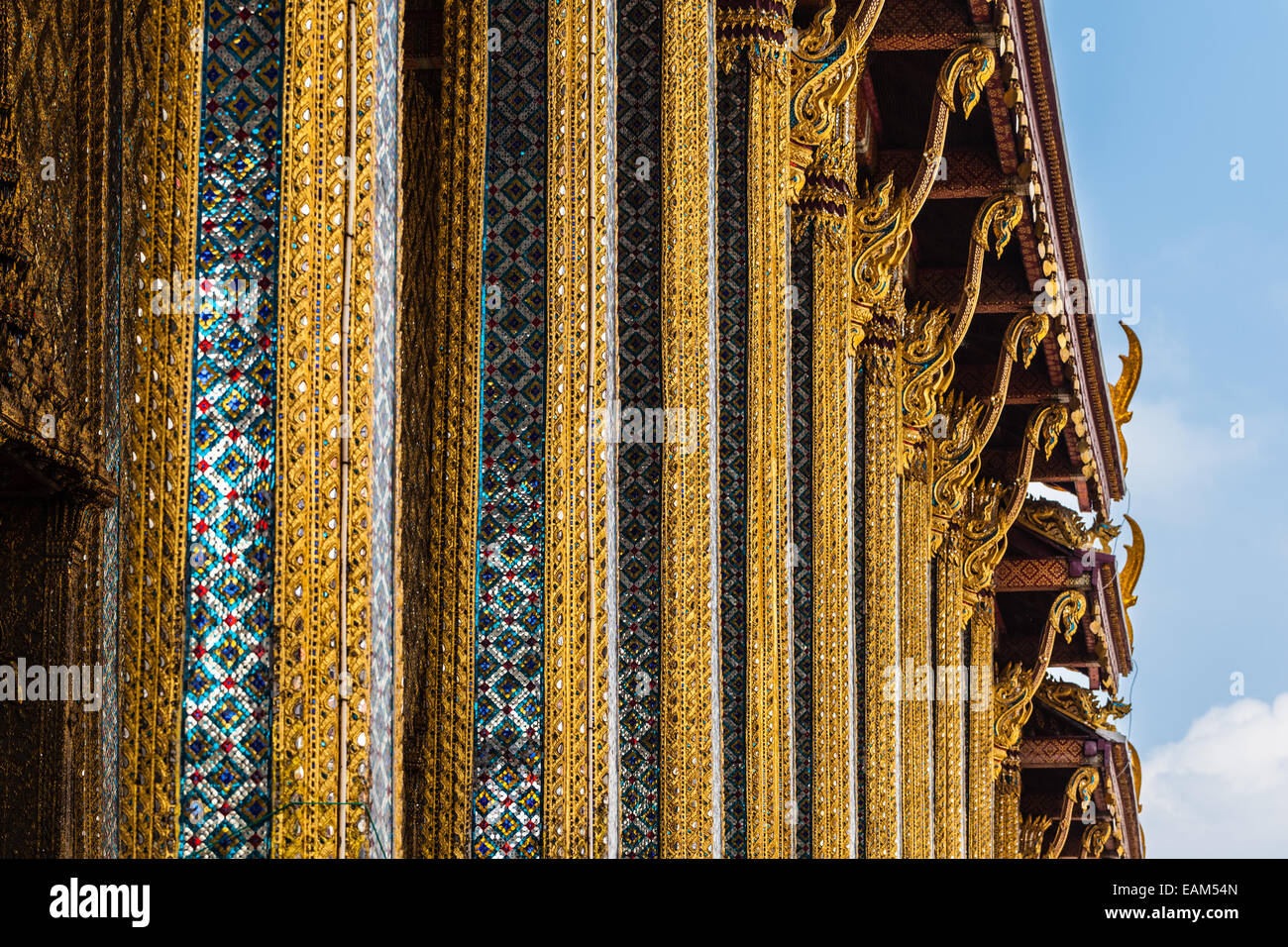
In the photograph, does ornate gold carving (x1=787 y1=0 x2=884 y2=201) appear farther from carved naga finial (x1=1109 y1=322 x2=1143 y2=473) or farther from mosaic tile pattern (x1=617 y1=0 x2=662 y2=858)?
carved naga finial (x1=1109 y1=322 x2=1143 y2=473)

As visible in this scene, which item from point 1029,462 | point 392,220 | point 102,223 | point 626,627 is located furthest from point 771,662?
point 1029,462

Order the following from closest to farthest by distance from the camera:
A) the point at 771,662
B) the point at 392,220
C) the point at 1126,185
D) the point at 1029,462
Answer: the point at 392,220 → the point at 771,662 → the point at 1029,462 → the point at 1126,185

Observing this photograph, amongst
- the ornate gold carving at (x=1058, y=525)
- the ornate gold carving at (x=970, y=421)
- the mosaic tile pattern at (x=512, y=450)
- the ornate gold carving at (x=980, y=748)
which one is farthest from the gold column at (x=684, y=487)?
the ornate gold carving at (x=1058, y=525)

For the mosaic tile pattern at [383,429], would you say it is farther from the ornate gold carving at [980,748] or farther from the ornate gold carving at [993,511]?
the ornate gold carving at [980,748]

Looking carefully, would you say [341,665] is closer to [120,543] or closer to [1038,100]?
[120,543]

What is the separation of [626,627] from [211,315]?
10.3 ft

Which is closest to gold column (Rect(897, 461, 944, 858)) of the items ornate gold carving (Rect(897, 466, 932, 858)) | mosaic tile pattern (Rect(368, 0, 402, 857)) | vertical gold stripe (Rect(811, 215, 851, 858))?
ornate gold carving (Rect(897, 466, 932, 858))

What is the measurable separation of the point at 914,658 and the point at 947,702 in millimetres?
2220

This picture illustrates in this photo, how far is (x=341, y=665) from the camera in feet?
11.8

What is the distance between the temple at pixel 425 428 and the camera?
3.47 m

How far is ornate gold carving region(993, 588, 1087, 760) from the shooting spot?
61.3 ft

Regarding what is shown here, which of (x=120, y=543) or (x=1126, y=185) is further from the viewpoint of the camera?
(x=1126, y=185)

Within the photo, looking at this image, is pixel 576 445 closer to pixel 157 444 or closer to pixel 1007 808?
pixel 157 444

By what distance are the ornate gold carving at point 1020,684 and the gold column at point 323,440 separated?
15463 millimetres
